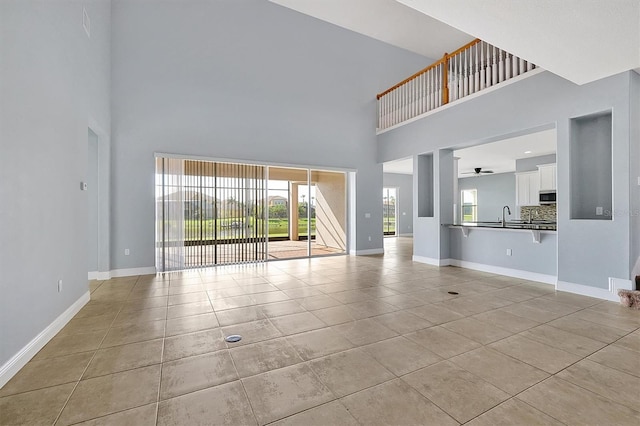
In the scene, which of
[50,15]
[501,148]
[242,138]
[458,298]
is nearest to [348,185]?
[242,138]

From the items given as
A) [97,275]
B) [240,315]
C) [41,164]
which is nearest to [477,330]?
[240,315]

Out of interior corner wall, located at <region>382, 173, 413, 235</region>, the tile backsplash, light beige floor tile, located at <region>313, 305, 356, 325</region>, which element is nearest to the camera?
light beige floor tile, located at <region>313, 305, 356, 325</region>

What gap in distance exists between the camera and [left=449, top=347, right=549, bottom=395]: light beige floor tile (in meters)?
2.06

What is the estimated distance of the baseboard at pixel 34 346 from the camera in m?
2.12

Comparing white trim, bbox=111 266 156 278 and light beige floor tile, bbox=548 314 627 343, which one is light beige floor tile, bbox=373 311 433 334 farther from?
white trim, bbox=111 266 156 278

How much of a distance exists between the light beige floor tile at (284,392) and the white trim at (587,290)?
4283 mm

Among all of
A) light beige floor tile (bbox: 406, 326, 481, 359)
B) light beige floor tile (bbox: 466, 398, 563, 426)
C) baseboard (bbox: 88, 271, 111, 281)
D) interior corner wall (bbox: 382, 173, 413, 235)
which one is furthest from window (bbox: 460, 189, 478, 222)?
baseboard (bbox: 88, 271, 111, 281)

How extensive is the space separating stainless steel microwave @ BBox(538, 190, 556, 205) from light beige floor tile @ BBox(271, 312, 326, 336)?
9250 millimetres

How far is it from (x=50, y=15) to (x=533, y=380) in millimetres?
5299

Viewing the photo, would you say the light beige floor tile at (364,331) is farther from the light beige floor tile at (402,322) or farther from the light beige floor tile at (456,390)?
the light beige floor tile at (456,390)

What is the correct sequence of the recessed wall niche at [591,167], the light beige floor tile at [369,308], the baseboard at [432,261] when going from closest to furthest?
the light beige floor tile at [369,308] < the recessed wall niche at [591,167] < the baseboard at [432,261]

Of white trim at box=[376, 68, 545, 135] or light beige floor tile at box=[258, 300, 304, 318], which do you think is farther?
white trim at box=[376, 68, 545, 135]

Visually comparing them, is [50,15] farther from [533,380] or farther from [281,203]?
[281,203]

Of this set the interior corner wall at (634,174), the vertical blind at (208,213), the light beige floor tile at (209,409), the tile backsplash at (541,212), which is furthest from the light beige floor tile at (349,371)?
the tile backsplash at (541,212)
